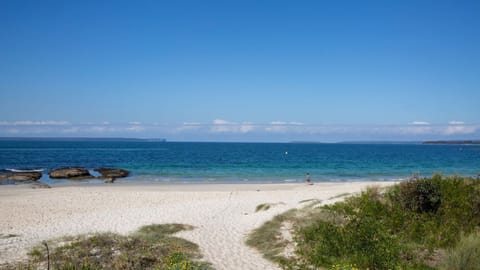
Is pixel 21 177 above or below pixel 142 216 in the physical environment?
below

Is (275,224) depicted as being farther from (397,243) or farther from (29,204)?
(29,204)

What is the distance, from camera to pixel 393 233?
35.0 ft

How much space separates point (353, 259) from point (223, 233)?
6.26 meters

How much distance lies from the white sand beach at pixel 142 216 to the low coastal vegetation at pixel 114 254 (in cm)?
72

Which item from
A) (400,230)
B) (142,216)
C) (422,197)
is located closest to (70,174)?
(142,216)

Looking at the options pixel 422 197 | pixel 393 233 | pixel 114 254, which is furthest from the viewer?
pixel 422 197

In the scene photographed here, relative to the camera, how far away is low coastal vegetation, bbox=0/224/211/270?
8.33m

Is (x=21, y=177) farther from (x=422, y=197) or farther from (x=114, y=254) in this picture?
(x=422, y=197)

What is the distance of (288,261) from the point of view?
9125mm

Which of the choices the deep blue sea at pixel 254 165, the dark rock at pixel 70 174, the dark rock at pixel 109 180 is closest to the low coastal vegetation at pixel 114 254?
the deep blue sea at pixel 254 165

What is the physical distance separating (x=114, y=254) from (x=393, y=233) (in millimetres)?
7884

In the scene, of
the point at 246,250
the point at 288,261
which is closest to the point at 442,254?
the point at 288,261

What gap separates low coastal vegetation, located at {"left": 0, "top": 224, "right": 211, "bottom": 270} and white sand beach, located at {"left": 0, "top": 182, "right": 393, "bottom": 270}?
2.37ft

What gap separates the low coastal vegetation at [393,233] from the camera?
7844mm
